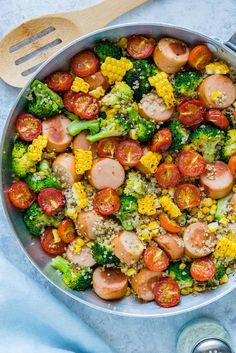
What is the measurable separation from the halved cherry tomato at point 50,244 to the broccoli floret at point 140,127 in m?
0.48

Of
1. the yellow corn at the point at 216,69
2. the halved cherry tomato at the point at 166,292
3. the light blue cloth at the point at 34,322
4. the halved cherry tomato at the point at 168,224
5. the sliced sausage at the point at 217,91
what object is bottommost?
the light blue cloth at the point at 34,322

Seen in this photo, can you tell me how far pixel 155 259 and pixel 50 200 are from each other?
42 cm

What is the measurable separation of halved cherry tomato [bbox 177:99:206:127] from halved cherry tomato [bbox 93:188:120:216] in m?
0.36

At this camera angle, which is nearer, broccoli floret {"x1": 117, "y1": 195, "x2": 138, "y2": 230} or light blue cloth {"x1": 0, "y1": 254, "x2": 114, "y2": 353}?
broccoli floret {"x1": 117, "y1": 195, "x2": 138, "y2": 230}

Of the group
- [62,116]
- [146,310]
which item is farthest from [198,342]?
[62,116]

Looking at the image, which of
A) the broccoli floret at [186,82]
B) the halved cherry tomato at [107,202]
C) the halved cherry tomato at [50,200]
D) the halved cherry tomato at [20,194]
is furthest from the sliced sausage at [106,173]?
the broccoli floret at [186,82]

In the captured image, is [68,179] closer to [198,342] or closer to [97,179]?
[97,179]

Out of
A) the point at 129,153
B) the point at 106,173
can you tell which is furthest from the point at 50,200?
the point at 129,153

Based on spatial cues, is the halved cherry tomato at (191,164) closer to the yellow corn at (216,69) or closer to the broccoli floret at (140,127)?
the broccoli floret at (140,127)

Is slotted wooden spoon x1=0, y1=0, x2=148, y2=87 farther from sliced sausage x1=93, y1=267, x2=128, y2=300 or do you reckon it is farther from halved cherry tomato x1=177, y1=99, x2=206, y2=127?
sliced sausage x1=93, y1=267, x2=128, y2=300

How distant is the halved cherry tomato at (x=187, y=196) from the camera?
2.10 metres

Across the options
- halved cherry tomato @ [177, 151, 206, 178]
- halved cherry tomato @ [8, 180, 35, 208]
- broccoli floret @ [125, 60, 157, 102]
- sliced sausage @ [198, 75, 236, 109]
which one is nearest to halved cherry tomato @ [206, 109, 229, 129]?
sliced sausage @ [198, 75, 236, 109]

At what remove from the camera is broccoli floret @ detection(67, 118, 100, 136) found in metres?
2.07

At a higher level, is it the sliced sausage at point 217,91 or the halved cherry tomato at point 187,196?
the sliced sausage at point 217,91
